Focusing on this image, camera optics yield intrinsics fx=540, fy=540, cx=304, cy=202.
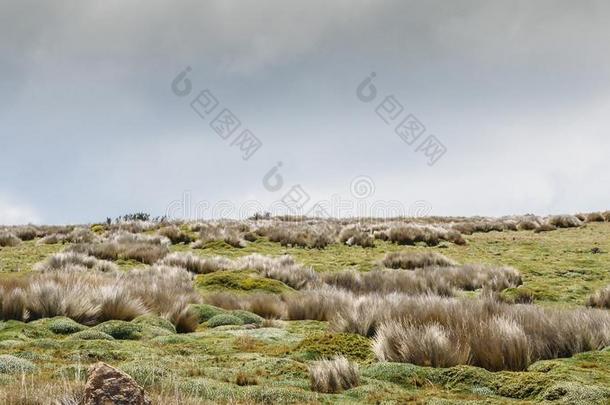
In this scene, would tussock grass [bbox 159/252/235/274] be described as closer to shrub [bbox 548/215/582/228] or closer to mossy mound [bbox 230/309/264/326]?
mossy mound [bbox 230/309/264/326]

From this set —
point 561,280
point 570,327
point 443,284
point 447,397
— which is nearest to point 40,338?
Result: point 447,397

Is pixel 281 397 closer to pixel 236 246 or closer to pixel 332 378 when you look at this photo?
pixel 332 378

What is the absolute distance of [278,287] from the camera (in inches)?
586

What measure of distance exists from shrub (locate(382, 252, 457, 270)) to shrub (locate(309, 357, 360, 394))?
570 inches

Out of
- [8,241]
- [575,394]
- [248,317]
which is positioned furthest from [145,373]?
[8,241]

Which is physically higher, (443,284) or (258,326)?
(258,326)

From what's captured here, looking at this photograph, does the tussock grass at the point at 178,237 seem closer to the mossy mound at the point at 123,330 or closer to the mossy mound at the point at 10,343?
the mossy mound at the point at 123,330

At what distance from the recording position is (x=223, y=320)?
997 cm

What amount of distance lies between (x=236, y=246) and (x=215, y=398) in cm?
2160

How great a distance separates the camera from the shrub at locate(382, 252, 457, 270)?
19.7 metres

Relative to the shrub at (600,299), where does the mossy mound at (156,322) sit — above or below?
above

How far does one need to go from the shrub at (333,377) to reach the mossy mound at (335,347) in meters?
1.20

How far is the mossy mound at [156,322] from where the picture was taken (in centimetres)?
905

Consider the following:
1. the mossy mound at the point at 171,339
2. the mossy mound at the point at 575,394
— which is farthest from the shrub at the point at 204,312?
the mossy mound at the point at 575,394
